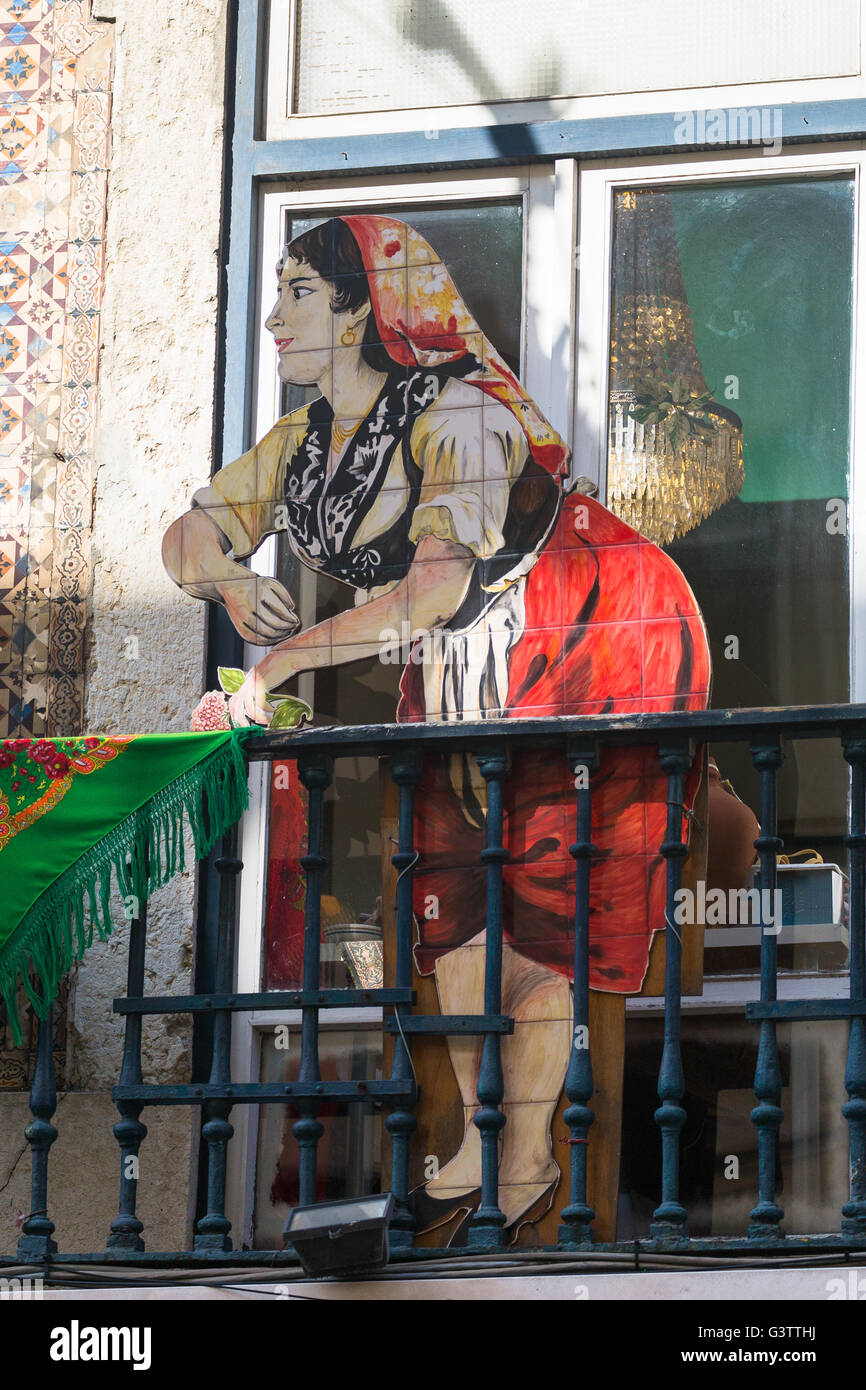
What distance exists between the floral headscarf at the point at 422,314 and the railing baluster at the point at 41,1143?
5.76 ft

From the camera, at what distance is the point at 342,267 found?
514cm

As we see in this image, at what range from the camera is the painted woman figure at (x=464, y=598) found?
4344 mm

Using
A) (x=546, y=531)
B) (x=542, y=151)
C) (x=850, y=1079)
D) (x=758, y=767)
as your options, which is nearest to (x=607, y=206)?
(x=542, y=151)

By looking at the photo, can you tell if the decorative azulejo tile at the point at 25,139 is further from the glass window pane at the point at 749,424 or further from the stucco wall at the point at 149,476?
the glass window pane at the point at 749,424

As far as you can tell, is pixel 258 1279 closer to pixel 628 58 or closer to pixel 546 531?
pixel 546 531

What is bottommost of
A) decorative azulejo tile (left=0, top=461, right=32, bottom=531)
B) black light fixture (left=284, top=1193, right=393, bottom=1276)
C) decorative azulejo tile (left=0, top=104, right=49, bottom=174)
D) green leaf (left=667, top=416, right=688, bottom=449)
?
black light fixture (left=284, top=1193, right=393, bottom=1276)

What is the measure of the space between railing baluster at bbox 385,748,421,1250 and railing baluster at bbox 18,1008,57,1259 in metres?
0.70

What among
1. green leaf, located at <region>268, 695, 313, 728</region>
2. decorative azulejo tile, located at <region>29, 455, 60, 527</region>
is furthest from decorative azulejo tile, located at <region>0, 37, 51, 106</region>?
green leaf, located at <region>268, 695, 313, 728</region>

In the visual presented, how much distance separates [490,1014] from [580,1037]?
18 centimetres

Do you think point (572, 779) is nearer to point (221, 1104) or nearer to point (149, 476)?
point (221, 1104)

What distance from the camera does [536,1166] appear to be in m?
4.25

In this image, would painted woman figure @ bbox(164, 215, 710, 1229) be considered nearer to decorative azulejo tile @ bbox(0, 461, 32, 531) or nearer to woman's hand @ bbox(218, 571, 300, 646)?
woman's hand @ bbox(218, 571, 300, 646)

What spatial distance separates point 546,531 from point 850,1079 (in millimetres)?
1487

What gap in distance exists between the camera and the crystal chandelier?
16.5ft
